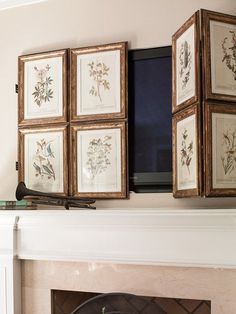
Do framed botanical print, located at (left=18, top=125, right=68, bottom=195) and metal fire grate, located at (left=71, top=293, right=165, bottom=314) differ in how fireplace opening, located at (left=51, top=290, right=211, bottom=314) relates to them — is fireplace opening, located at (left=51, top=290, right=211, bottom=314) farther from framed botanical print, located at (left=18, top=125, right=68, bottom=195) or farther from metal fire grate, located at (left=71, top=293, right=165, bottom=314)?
framed botanical print, located at (left=18, top=125, right=68, bottom=195)

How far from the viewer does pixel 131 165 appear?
244 cm

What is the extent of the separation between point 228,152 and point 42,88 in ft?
3.66

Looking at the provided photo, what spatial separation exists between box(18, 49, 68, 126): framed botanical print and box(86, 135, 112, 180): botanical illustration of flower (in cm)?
22

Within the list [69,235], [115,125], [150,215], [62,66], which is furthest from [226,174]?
[62,66]

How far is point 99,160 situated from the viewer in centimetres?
248

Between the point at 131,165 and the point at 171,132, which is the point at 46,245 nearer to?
the point at 131,165

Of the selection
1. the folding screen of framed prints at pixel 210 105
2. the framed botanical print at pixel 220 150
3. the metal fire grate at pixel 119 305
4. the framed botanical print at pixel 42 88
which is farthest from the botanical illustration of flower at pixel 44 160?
the framed botanical print at pixel 220 150

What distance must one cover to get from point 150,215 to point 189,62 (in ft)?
2.26

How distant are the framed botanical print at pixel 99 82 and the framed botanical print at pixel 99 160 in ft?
0.21

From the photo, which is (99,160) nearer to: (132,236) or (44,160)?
(44,160)

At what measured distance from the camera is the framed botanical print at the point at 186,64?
2.05 metres

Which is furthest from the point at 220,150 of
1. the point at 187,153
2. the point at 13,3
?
the point at 13,3

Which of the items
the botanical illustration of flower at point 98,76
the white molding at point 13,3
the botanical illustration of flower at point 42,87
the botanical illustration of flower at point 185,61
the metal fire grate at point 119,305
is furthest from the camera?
the white molding at point 13,3

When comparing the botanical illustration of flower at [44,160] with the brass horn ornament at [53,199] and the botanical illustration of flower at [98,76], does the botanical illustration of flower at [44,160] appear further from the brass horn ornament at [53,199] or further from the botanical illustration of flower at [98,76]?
the botanical illustration of flower at [98,76]
